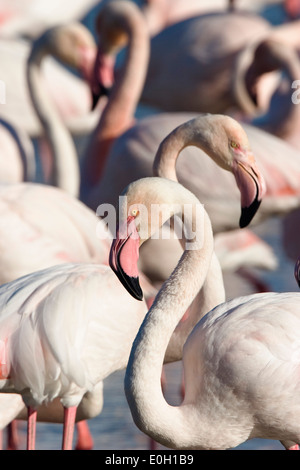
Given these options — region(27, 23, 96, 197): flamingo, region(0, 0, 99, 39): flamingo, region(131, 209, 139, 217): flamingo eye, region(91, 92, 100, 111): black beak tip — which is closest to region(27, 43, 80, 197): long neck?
region(27, 23, 96, 197): flamingo

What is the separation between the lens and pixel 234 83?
8070 mm

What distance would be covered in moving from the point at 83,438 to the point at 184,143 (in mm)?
1105

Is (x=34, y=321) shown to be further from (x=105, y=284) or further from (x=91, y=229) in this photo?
(x=91, y=229)

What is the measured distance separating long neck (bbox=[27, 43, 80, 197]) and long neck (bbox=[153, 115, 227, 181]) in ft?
7.24

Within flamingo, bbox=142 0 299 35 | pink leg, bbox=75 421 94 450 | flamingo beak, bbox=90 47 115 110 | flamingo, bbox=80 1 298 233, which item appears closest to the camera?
pink leg, bbox=75 421 94 450

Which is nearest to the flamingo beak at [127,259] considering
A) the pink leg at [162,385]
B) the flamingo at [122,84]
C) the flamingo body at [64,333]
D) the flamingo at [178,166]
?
the flamingo body at [64,333]

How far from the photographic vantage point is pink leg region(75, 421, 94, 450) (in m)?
4.24

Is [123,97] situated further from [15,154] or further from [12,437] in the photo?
[12,437]

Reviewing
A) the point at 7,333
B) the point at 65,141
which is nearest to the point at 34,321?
the point at 7,333

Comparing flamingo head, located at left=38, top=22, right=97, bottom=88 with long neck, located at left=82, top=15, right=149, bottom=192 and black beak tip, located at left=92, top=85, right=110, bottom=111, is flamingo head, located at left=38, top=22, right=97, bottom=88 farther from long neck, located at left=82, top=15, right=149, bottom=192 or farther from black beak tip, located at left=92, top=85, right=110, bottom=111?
long neck, located at left=82, top=15, right=149, bottom=192

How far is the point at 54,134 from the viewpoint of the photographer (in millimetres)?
6344

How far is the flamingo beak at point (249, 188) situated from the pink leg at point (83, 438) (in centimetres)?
106

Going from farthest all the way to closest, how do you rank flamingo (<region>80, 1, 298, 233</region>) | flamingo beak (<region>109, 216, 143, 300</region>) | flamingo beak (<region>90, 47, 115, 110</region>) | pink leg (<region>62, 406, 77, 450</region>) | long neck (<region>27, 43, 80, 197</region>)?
flamingo beak (<region>90, 47, 115, 110</region>)
long neck (<region>27, 43, 80, 197</region>)
flamingo (<region>80, 1, 298, 233</region>)
pink leg (<region>62, 406, 77, 450</region>)
flamingo beak (<region>109, 216, 143, 300</region>)

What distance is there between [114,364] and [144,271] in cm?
231
